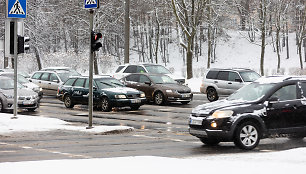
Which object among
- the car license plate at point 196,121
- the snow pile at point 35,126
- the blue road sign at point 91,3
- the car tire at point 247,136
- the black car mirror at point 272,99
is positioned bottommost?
the snow pile at point 35,126

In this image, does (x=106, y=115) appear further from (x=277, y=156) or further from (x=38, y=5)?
(x=38, y=5)

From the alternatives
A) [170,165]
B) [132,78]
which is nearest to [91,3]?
[170,165]

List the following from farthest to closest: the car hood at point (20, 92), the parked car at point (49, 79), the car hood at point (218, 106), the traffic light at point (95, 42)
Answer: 1. the parked car at point (49, 79)
2. the car hood at point (20, 92)
3. the traffic light at point (95, 42)
4. the car hood at point (218, 106)

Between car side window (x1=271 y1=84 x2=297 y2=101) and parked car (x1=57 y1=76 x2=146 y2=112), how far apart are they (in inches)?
424

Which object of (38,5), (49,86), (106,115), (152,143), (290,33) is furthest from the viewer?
(290,33)

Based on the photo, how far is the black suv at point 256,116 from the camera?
12664 millimetres

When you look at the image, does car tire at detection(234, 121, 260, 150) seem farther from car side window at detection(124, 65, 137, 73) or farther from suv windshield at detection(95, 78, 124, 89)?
car side window at detection(124, 65, 137, 73)

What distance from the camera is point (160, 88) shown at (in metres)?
26.3

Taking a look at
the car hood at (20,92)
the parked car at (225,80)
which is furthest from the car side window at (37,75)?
the parked car at (225,80)

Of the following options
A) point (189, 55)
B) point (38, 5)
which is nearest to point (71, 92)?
point (189, 55)

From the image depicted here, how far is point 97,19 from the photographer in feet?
200

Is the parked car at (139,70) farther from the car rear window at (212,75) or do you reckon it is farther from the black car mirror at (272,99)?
the black car mirror at (272,99)

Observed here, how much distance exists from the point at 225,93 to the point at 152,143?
47.3ft

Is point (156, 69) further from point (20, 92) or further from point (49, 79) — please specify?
point (20, 92)
